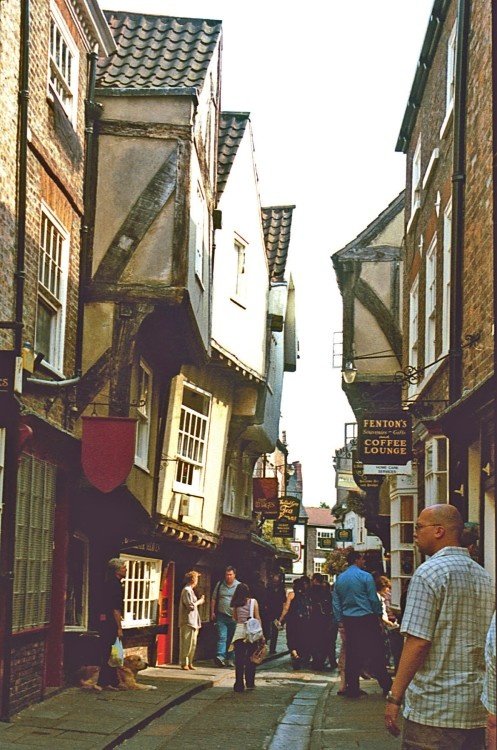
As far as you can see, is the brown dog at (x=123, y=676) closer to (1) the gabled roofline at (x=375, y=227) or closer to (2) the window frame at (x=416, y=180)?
(2) the window frame at (x=416, y=180)

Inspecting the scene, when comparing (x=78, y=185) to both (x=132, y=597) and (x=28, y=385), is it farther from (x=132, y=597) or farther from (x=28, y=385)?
(x=132, y=597)

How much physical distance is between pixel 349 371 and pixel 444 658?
21486mm

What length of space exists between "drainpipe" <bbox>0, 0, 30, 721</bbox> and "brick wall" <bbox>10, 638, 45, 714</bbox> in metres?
0.31

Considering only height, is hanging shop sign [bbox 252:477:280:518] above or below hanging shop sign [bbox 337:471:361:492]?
below

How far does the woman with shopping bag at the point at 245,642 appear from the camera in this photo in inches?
628

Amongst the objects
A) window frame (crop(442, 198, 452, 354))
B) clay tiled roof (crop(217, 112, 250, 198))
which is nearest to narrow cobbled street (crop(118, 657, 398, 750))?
window frame (crop(442, 198, 452, 354))

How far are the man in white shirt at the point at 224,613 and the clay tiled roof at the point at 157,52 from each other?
8122 millimetres

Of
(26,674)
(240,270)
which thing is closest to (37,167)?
(26,674)

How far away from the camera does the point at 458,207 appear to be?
1451 cm

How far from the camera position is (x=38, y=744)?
10.4m

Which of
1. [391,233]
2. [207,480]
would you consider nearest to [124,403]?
[207,480]

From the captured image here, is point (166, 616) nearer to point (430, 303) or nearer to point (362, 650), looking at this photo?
point (362, 650)

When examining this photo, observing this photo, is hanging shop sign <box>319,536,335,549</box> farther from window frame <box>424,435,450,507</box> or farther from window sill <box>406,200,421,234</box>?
window frame <box>424,435,450,507</box>

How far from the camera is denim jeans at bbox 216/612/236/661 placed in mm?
20375
